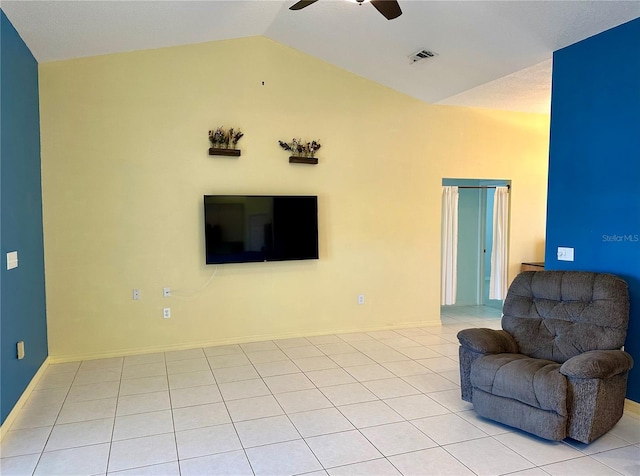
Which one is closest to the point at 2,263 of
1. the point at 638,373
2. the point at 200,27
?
the point at 200,27

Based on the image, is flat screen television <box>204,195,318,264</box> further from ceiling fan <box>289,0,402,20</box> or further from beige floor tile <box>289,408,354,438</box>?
ceiling fan <box>289,0,402,20</box>

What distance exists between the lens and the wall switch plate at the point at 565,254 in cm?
381

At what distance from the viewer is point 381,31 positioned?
4262mm

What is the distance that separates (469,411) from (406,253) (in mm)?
2739

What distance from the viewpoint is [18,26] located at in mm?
3441

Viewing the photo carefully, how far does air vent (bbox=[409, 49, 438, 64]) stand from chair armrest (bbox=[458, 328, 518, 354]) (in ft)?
9.08

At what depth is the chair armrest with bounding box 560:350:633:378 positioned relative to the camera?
106 inches

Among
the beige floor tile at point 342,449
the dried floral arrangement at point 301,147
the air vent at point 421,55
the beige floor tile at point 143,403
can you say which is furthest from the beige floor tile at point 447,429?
the air vent at point 421,55

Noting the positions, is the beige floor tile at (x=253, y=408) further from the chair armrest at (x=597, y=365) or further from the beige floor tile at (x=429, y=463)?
the chair armrest at (x=597, y=365)

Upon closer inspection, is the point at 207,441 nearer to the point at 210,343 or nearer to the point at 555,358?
the point at 210,343

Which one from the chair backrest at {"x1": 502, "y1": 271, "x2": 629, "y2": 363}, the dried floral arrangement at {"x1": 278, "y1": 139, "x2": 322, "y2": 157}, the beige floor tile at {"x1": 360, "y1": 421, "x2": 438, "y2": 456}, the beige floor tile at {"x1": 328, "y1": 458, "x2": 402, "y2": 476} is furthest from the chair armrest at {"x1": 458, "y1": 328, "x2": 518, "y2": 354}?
the dried floral arrangement at {"x1": 278, "y1": 139, "x2": 322, "y2": 157}

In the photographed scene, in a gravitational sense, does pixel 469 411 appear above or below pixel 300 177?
below

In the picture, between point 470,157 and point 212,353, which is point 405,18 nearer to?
point 470,157

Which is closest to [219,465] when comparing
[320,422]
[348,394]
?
[320,422]
